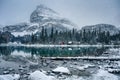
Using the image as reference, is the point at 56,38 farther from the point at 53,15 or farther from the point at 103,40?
the point at 53,15

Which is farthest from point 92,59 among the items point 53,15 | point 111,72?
point 53,15

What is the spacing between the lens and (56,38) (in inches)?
1724

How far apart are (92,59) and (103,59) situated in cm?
66

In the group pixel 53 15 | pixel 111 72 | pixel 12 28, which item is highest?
pixel 53 15

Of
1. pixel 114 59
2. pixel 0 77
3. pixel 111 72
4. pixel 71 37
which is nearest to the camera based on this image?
pixel 0 77

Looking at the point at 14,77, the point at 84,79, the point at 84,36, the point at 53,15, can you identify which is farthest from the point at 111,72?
the point at 53,15

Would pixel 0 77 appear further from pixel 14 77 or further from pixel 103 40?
pixel 103 40

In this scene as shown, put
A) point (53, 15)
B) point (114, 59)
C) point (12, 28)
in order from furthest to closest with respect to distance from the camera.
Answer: point (53, 15), point (12, 28), point (114, 59)

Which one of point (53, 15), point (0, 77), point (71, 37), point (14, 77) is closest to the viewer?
point (0, 77)

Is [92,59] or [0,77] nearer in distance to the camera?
[0,77]

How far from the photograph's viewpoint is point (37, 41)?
42844mm

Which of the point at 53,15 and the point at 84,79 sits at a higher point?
the point at 53,15

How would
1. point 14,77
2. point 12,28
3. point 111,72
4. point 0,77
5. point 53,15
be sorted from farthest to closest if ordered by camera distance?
point 53,15 → point 12,28 → point 111,72 → point 14,77 → point 0,77

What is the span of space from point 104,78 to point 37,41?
36631 millimetres
